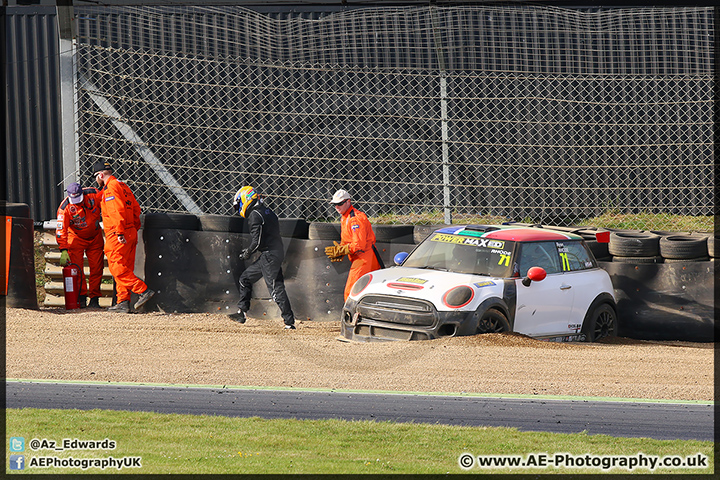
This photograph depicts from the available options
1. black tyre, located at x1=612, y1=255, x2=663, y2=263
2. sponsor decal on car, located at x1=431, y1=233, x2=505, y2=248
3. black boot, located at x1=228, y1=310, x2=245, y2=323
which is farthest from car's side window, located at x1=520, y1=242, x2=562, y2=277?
black boot, located at x1=228, y1=310, x2=245, y2=323

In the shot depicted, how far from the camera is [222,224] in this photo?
10.7m

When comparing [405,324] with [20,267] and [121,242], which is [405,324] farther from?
[20,267]

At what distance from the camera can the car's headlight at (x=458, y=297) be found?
27.0 feet

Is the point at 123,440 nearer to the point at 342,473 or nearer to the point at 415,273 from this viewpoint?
the point at 342,473

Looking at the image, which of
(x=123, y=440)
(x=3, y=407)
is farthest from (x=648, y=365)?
(x=3, y=407)

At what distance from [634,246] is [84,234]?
734cm

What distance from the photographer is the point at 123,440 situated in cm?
506

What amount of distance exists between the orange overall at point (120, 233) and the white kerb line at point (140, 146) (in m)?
0.77

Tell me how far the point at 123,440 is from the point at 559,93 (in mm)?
9024

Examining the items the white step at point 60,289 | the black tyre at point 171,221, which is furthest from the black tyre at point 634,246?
the white step at point 60,289

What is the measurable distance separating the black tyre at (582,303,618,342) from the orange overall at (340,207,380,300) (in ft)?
8.60

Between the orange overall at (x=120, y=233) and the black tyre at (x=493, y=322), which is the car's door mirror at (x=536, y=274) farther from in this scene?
the orange overall at (x=120, y=233)

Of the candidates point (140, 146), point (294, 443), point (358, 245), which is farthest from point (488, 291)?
point (140, 146)

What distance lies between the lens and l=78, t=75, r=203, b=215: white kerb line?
35.9 ft
